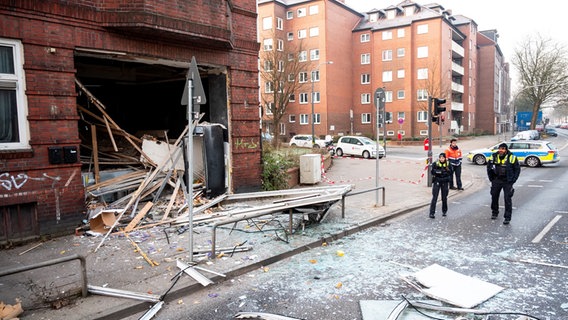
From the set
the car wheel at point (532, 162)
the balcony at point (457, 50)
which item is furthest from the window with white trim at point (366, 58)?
the car wheel at point (532, 162)

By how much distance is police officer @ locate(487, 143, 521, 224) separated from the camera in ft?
29.7

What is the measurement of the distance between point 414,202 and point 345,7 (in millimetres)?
45500

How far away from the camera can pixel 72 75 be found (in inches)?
309

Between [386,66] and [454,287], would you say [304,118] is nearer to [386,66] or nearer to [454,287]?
[386,66]

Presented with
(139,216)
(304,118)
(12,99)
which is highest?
(304,118)

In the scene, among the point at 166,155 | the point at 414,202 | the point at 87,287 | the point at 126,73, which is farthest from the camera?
the point at 126,73

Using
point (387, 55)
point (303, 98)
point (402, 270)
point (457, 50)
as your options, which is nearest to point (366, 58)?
point (387, 55)

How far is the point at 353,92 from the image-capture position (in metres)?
54.6

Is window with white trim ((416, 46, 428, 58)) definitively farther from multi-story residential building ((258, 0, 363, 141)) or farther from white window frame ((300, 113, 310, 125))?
white window frame ((300, 113, 310, 125))

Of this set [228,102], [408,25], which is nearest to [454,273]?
[228,102]

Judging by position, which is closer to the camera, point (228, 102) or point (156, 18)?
point (156, 18)

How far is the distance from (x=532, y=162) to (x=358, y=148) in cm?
1087

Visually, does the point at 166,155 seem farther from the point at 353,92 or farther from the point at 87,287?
the point at 353,92

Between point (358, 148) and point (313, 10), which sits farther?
point (313, 10)
